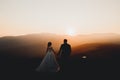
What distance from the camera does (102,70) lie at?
1805 centimetres

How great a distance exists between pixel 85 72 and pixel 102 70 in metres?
1.55

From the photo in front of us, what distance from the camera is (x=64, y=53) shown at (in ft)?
57.9

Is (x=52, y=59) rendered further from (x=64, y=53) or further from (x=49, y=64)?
(x=64, y=53)

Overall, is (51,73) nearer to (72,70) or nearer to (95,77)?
(72,70)

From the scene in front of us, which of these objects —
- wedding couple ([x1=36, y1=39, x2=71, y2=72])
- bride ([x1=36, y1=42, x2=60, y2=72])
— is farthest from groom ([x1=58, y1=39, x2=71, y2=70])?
bride ([x1=36, y1=42, x2=60, y2=72])

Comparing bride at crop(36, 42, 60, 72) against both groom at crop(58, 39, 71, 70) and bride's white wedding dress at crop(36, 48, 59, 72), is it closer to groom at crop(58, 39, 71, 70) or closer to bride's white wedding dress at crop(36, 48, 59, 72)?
bride's white wedding dress at crop(36, 48, 59, 72)

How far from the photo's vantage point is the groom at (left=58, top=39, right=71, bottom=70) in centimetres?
1756

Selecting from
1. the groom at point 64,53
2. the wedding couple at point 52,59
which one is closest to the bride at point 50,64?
the wedding couple at point 52,59

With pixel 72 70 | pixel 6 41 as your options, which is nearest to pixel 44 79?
pixel 72 70

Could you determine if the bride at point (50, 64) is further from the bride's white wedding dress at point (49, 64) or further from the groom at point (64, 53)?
the groom at point (64, 53)

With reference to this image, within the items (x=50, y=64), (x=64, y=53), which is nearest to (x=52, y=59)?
(x=50, y=64)

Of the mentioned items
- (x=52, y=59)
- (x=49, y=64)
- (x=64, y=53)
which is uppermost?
(x=64, y=53)

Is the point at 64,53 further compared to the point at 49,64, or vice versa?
the point at 64,53

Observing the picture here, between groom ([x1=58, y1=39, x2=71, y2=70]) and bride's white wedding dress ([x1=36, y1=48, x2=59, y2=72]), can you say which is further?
groom ([x1=58, y1=39, x2=71, y2=70])
